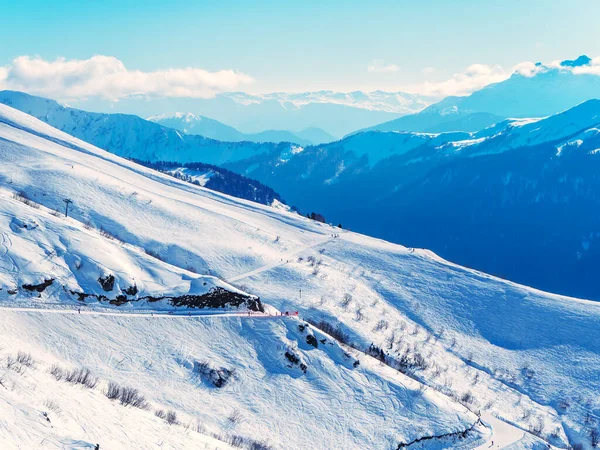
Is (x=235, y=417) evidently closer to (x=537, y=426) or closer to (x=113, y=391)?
(x=113, y=391)

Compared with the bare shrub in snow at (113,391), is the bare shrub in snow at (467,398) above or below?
below

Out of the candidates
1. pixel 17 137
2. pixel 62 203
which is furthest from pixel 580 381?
pixel 17 137

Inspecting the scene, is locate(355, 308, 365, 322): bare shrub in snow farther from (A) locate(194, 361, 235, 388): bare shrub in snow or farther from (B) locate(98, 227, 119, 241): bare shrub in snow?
(B) locate(98, 227, 119, 241): bare shrub in snow

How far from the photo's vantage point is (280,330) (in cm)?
5250

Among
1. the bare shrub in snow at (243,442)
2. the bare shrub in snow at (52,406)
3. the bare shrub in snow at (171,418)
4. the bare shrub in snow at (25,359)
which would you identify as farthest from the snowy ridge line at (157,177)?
the bare shrub in snow at (52,406)

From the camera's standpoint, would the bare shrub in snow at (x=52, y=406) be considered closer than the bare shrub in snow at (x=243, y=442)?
Yes

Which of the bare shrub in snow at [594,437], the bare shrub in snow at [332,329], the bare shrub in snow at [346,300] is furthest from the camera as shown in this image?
the bare shrub in snow at [346,300]

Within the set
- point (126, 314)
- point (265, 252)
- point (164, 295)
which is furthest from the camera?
point (265, 252)

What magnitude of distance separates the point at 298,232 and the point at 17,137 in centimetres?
6437

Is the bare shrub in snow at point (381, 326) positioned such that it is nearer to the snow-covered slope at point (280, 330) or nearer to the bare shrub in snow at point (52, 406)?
the snow-covered slope at point (280, 330)

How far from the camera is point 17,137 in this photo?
374ft

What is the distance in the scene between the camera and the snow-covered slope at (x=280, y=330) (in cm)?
4300

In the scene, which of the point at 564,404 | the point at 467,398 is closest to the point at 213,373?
the point at 467,398

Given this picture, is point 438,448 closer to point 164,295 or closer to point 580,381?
point 164,295
